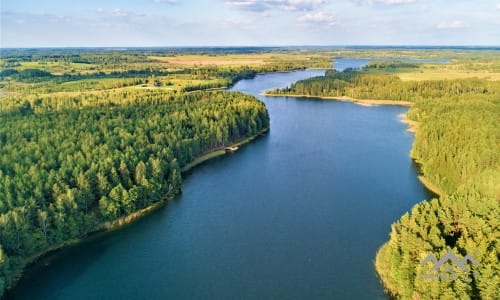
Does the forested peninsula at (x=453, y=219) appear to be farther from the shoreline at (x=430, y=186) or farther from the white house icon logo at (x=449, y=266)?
the shoreline at (x=430, y=186)

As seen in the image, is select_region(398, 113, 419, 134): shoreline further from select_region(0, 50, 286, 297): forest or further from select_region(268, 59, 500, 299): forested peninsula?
select_region(0, 50, 286, 297): forest

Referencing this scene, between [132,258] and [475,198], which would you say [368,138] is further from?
[132,258]

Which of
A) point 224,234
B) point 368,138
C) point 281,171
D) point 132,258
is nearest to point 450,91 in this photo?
point 368,138

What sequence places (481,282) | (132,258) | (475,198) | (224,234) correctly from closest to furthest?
(481,282) → (475,198) → (132,258) → (224,234)

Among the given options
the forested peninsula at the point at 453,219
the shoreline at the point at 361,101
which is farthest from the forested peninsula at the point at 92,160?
the shoreline at the point at 361,101

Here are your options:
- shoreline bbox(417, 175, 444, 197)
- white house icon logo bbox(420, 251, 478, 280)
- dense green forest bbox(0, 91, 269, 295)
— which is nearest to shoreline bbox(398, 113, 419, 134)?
shoreline bbox(417, 175, 444, 197)

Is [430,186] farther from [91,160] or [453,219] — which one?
[91,160]
